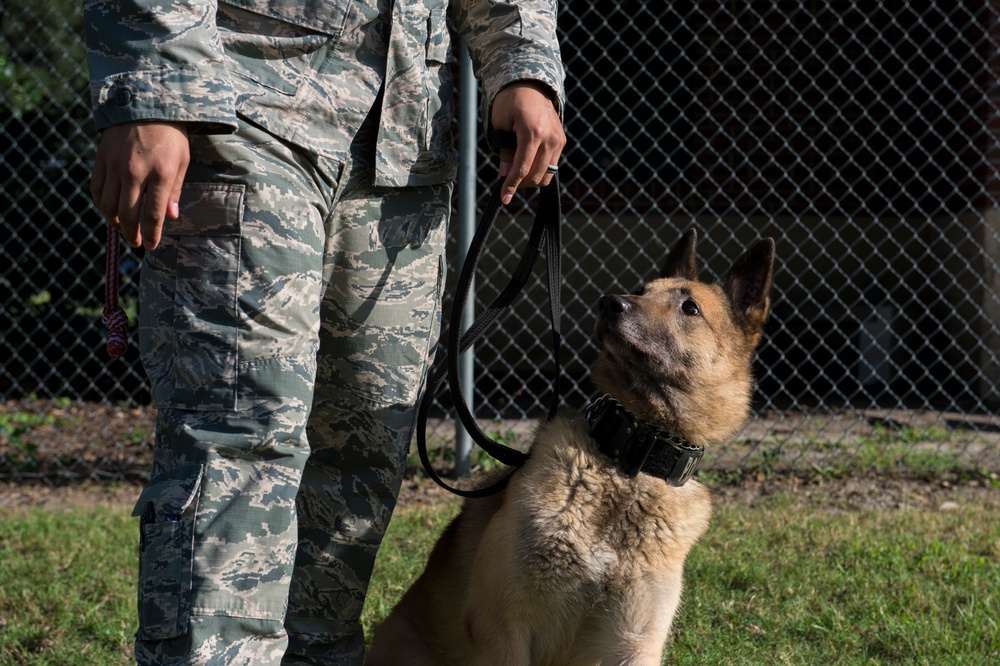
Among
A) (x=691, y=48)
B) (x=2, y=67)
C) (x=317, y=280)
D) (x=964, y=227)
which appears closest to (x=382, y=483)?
(x=317, y=280)

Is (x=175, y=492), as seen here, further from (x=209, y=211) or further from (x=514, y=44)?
(x=514, y=44)

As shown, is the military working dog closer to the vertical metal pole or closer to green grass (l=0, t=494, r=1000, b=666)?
green grass (l=0, t=494, r=1000, b=666)

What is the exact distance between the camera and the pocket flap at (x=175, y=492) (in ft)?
5.61

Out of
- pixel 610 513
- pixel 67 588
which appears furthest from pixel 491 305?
pixel 67 588

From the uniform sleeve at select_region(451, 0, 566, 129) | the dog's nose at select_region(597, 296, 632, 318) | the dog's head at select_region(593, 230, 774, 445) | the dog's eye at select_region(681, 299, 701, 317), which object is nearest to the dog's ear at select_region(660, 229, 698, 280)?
the dog's head at select_region(593, 230, 774, 445)

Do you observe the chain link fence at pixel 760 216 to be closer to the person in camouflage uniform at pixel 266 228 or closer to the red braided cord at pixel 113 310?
the person in camouflage uniform at pixel 266 228

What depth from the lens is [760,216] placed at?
26.7 feet

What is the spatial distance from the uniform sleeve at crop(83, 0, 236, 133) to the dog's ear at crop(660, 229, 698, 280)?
175 centimetres

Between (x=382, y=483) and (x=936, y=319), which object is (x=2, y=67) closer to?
(x=382, y=483)

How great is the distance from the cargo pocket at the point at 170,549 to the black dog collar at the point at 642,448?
3.74 ft

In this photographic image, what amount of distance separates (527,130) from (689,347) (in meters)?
0.99

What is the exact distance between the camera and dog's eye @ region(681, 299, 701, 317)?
9.18 feet

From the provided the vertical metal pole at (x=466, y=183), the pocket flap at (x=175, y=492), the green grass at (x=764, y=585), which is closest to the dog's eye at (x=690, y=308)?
the green grass at (x=764, y=585)

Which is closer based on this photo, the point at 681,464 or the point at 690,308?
the point at 681,464
